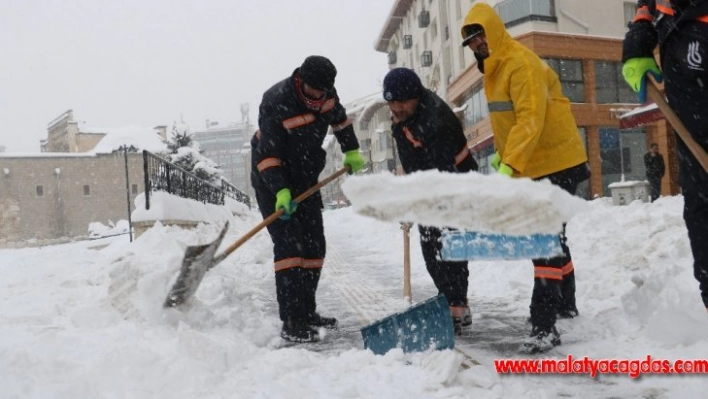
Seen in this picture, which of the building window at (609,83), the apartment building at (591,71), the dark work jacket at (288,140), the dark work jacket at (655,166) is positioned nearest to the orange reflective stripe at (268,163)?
the dark work jacket at (288,140)

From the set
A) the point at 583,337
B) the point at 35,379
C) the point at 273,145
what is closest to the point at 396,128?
the point at 273,145

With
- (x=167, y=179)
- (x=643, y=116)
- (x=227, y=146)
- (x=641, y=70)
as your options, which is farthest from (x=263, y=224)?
(x=227, y=146)

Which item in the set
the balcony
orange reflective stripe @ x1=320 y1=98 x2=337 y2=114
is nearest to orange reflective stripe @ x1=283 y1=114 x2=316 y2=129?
orange reflective stripe @ x1=320 y1=98 x2=337 y2=114

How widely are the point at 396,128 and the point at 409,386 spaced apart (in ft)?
6.54

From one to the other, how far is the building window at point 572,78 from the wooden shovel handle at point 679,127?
2033cm

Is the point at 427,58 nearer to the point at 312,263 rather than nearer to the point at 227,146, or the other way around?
the point at 312,263

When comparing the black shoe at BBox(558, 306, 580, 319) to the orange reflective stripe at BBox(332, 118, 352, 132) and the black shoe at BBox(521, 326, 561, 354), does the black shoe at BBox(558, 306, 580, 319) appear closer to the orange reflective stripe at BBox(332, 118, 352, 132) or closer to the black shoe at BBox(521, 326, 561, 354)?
the black shoe at BBox(521, 326, 561, 354)

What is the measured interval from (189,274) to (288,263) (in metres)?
0.67

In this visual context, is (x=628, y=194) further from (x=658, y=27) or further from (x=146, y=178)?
(x=658, y=27)

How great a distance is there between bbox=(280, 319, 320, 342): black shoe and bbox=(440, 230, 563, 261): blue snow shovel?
4.06 feet

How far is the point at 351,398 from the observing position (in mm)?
2426

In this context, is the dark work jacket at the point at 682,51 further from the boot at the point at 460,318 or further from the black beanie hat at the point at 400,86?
the boot at the point at 460,318

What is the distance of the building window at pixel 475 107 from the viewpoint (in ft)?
78.2

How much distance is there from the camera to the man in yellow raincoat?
3086 mm
